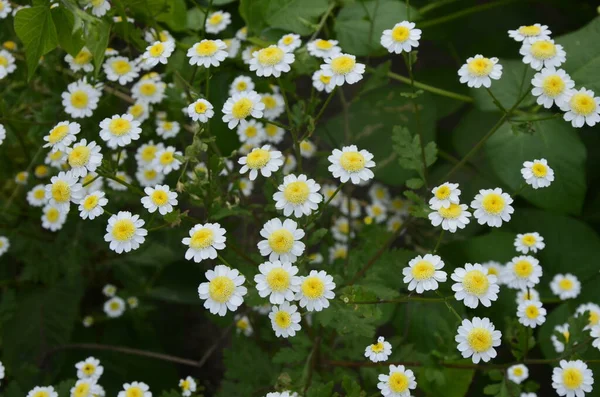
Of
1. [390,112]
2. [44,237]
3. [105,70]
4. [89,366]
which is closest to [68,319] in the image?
[44,237]

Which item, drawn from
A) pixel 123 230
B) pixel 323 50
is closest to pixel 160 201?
pixel 123 230

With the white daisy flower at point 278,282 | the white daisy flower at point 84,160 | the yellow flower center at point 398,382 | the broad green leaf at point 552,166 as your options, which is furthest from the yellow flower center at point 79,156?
the broad green leaf at point 552,166

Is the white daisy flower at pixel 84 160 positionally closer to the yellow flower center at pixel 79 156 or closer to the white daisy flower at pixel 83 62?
the yellow flower center at pixel 79 156

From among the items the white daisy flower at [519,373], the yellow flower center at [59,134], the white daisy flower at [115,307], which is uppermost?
the yellow flower center at [59,134]

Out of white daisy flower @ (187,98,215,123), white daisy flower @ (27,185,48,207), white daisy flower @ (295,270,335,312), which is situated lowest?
white daisy flower @ (27,185,48,207)

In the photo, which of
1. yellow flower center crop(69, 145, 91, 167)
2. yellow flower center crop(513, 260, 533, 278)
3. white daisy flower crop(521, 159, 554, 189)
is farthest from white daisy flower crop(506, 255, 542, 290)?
yellow flower center crop(69, 145, 91, 167)

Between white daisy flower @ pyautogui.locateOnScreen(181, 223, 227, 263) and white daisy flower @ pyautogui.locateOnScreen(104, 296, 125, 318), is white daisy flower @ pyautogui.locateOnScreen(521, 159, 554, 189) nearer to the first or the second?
white daisy flower @ pyautogui.locateOnScreen(181, 223, 227, 263)
